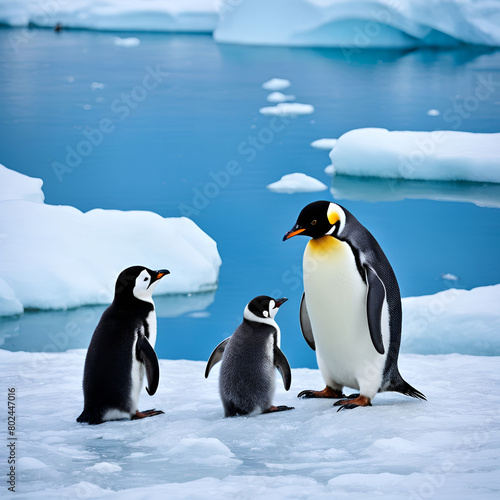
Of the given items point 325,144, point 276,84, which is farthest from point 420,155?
point 276,84

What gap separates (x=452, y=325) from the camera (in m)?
3.80

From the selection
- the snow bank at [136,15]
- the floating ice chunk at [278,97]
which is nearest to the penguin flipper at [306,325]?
the floating ice chunk at [278,97]

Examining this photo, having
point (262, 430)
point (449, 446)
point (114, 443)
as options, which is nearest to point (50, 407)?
point (114, 443)

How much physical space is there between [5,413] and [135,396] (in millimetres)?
392


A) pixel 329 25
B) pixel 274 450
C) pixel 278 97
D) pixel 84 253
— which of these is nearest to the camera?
pixel 274 450

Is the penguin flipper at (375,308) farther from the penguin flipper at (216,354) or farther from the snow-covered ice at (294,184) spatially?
the snow-covered ice at (294,184)

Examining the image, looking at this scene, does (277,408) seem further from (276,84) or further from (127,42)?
(127,42)

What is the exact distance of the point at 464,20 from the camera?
7.61 metres

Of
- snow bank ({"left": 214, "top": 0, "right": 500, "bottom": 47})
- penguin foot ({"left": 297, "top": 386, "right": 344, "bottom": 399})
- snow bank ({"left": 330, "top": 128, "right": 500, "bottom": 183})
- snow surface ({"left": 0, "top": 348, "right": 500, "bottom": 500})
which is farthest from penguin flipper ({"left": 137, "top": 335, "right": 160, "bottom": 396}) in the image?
snow bank ({"left": 214, "top": 0, "right": 500, "bottom": 47})

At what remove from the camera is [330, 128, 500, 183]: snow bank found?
569cm

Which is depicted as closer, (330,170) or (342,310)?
(342,310)

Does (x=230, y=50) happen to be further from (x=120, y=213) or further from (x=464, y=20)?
(x=120, y=213)

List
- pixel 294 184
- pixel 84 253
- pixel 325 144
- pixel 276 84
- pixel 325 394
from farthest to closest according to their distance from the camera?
→ pixel 276 84 → pixel 325 144 → pixel 294 184 → pixel 84 253 → pixel 325 394

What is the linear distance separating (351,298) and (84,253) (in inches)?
102
